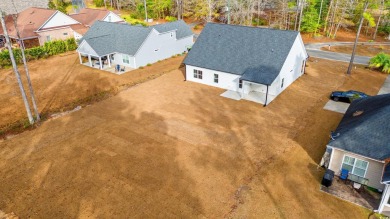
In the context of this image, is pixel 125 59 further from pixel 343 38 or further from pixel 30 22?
pixel 343 38

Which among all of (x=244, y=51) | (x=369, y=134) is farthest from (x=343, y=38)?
(x=369, y=134)

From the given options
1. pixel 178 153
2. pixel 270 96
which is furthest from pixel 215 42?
pixel 178 153

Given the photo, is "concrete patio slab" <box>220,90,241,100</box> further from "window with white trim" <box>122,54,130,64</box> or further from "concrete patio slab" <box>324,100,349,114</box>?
"window with white trim" <box>122,54,130,64</box>

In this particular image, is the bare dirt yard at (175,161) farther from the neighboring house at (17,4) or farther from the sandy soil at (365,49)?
the neighboring house at (17,4)

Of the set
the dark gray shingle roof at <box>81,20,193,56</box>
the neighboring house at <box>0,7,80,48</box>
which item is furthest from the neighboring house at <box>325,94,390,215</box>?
the neighboring house at <box>0,7,80,48</box>

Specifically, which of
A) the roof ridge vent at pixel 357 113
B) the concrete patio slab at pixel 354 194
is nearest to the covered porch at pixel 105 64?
the roof ridge vent at pixel 357 113

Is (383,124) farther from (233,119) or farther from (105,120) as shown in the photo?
(105,120)
